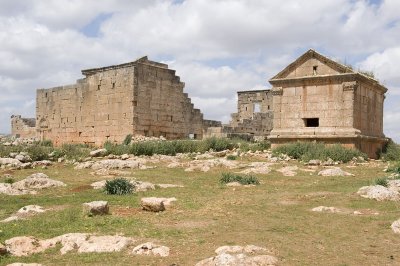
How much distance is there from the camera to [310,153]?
16.9m

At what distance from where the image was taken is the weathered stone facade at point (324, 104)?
17969 mm

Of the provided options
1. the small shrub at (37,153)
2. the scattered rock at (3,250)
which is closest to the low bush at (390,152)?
the small shrub at (37,153)

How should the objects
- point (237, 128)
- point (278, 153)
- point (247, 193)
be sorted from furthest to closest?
point (237, 128) < point (278, 153) < point (247, 193)

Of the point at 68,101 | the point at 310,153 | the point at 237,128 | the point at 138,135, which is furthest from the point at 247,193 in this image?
the point at 237,128

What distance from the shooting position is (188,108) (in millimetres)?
26781

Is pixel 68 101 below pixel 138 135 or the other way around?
the other way around

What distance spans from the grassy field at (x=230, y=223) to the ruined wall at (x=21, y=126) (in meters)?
29.9

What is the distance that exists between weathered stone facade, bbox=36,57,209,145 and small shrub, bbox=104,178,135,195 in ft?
42.7

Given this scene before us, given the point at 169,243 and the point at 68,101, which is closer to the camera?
the point at 169,243

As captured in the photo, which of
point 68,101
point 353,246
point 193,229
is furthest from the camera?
point 68,101

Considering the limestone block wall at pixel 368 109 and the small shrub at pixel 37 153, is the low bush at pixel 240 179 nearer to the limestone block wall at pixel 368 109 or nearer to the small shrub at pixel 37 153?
the limestone block wall at pixel 368 109

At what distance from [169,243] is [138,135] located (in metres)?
17.6

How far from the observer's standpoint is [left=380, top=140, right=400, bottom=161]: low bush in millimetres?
19000

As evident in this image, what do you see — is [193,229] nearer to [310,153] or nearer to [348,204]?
[348,204]
